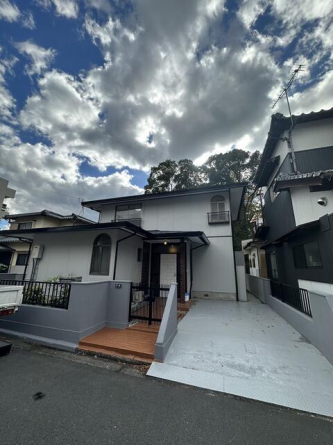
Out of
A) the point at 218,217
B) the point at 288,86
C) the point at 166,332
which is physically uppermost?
the point at 288,86

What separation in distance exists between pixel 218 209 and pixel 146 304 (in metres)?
6.15

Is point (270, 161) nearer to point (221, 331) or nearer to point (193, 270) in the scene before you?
point (193, 270)

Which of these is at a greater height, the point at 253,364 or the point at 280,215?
the point at 280,215

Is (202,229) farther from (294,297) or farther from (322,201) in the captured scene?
(322,201)

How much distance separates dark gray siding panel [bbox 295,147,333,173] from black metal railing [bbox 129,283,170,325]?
676 centimetres

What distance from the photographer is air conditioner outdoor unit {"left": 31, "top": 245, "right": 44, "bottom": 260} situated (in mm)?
7507

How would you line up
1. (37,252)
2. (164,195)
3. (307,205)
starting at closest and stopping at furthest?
(307,205) < (37,252) < (164,195)

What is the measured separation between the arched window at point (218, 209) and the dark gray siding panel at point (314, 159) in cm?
377

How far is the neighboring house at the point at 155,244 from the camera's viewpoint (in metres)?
6.82

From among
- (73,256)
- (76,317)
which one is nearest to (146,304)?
(76,317)

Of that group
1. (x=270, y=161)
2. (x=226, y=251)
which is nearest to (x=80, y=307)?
(x=226, y=251)

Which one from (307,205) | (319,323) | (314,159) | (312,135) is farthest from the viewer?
(312,135)

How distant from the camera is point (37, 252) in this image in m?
7.52

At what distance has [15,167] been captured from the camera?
1303 centimetres
